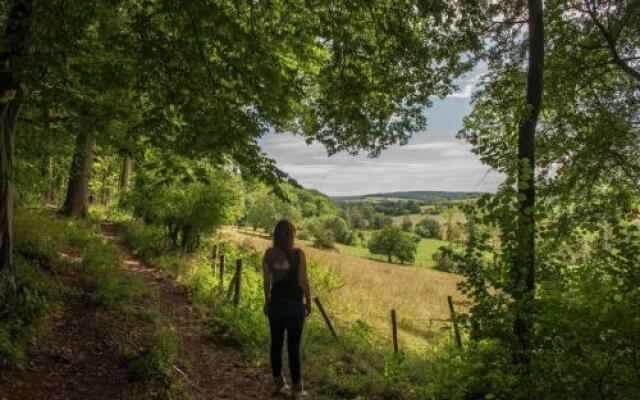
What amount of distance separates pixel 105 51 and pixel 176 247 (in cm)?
1073

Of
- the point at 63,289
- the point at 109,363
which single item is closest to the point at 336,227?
the point at 63,289

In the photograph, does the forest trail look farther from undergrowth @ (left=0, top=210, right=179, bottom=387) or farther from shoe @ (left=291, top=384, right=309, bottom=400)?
shoe @ (left=291, top=384, right=309, bottom=400)

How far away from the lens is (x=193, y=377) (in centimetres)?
681

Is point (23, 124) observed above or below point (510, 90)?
below

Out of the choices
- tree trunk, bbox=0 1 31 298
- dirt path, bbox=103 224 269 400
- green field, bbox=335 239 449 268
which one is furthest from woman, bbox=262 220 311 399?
green field, bbox=335 239 449 268

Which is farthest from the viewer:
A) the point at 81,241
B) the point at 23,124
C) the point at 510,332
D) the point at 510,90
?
the point at 81,241

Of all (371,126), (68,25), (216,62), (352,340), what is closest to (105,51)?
(68,25)

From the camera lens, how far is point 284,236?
589cm

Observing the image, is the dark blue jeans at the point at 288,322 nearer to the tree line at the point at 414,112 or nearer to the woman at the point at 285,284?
the woman at the point at 285,284

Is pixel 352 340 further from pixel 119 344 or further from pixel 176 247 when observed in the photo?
pixel 176 247

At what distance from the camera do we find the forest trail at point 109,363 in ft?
18.1

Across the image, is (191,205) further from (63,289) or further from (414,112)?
(414,112)

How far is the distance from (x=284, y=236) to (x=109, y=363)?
2728mm

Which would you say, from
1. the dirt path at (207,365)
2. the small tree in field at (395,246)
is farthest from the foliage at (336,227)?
the dirt path at (207,365)
